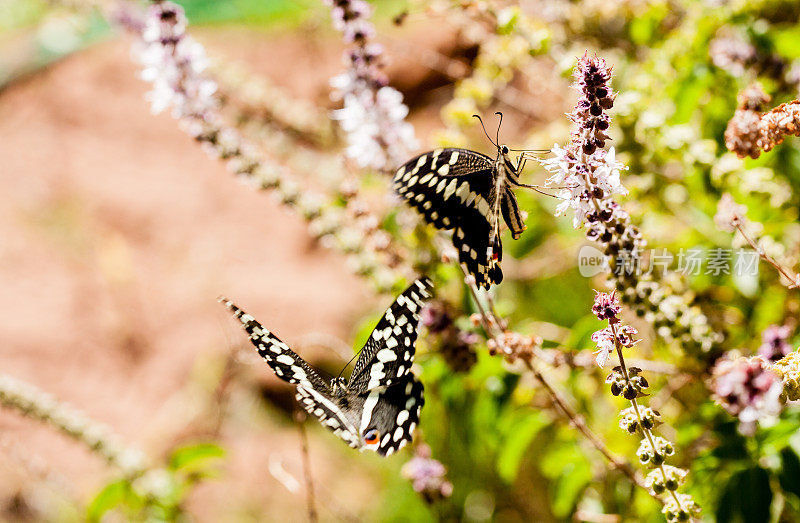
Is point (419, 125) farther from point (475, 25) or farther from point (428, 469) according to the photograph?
point (428, 469)

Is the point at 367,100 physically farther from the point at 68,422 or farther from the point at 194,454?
the point at 68,422

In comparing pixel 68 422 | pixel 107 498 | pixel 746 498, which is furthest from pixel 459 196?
pixel 68 422

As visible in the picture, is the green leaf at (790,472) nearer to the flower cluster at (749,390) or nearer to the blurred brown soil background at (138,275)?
the flower cluster at (749,390)

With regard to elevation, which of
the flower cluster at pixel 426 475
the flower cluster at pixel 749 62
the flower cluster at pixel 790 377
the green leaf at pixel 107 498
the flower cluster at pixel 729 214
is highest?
the flower cluster at pixel 749 62

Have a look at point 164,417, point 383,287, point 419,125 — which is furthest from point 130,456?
point 419,125

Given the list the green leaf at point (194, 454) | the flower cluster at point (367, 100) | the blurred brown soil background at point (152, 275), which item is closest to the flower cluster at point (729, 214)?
the flower cluster at point (367, 100)

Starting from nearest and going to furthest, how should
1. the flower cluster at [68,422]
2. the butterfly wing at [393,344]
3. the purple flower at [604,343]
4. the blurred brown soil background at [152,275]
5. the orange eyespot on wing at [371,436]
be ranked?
the purple flower at [604,343] → the butterfly wing at [393,344] → the orange eyespot on wing at [371,436] → the flower cluster at [68,422] → the blurred brown soil background at [152,275]

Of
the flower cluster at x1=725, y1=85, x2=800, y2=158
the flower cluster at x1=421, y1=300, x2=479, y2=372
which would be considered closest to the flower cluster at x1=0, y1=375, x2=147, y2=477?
the flower cluster at x1=421, y1=300, x2=479, y2=372
